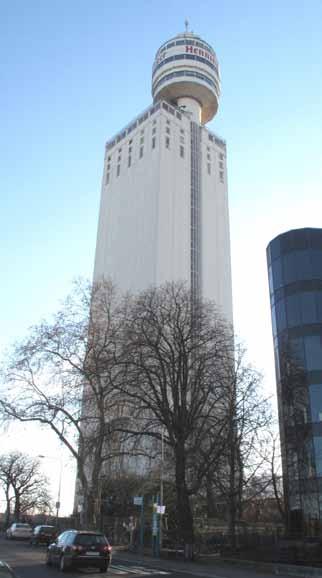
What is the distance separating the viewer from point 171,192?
95.2m

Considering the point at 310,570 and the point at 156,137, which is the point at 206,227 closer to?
the point at 156,137

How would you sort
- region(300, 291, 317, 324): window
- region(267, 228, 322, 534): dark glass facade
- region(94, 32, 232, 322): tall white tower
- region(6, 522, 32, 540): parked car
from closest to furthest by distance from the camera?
region(267, 228, 322, 534): dark glass facade → region(300, 291, 317, 324): window → region(6, 522, 32, 540): parked car → region(94, 32, 232, 322): tall white tower

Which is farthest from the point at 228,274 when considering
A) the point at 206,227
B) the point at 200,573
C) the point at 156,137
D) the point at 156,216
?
the point at 200,573

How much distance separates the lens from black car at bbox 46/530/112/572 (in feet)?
59.2

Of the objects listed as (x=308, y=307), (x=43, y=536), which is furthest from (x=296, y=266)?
(x=43, y=536)

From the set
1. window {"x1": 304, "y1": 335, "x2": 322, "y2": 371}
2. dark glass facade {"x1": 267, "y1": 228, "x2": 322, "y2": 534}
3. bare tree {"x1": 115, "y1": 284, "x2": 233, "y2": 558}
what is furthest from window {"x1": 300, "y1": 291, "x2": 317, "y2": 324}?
bare tree {"x1": 115, "y1": 284, "x2": 233, "y2": 558}

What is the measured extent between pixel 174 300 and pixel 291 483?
39.2ft

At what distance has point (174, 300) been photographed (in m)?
31.4

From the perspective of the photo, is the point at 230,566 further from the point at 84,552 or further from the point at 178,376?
the point at 178,376

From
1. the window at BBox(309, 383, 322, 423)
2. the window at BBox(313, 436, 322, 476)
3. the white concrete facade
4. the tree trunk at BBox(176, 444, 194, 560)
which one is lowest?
the tree trunk at BBox(176, 444, 194, 560)

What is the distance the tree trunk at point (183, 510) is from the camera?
25.1m

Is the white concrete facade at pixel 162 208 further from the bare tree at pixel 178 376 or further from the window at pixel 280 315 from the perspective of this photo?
the bare tree at pixel 178 376

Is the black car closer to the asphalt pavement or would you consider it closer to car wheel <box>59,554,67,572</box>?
car wheel <box>59,554,67,572</box>

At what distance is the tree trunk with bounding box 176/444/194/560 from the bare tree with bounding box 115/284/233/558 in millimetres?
51
